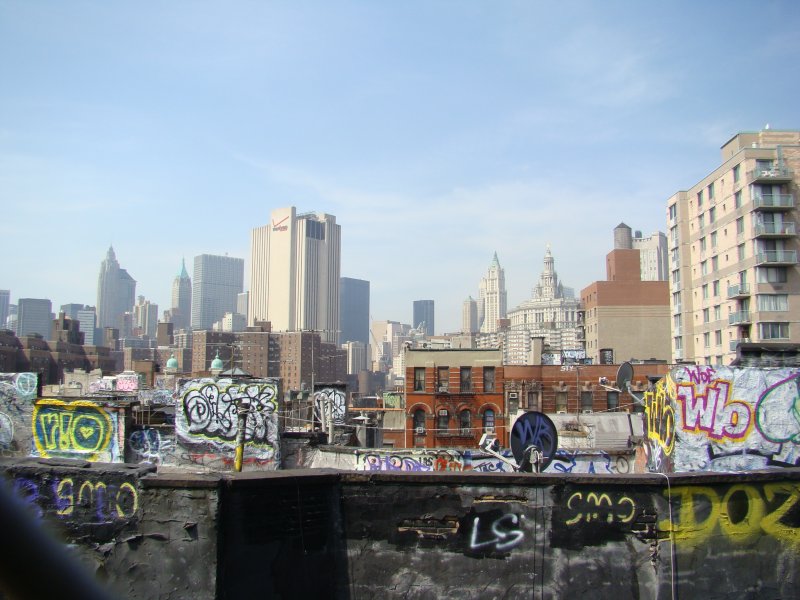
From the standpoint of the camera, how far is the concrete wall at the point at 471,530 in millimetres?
7984

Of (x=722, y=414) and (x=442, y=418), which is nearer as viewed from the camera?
(x=722, y=414)

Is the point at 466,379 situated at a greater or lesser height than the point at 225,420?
greater

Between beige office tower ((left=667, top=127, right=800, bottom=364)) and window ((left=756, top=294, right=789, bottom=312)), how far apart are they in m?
0.08

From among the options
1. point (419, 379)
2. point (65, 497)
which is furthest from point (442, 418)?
point (65, 497)

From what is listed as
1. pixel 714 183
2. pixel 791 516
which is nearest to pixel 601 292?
pixel 714 183

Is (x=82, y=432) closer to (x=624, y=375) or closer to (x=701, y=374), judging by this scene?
(x=624, y=375)

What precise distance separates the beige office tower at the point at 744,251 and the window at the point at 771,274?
78 millimetres

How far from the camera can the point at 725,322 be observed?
64.8 meters

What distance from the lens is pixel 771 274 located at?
60969 mm

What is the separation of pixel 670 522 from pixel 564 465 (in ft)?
34.1

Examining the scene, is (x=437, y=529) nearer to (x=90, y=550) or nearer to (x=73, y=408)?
(x=90, y=550)

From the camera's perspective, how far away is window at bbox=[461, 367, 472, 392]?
51.7 m

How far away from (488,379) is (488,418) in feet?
9.46

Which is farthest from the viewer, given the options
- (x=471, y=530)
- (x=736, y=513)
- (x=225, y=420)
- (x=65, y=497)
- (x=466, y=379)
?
(x=466, y=379)
